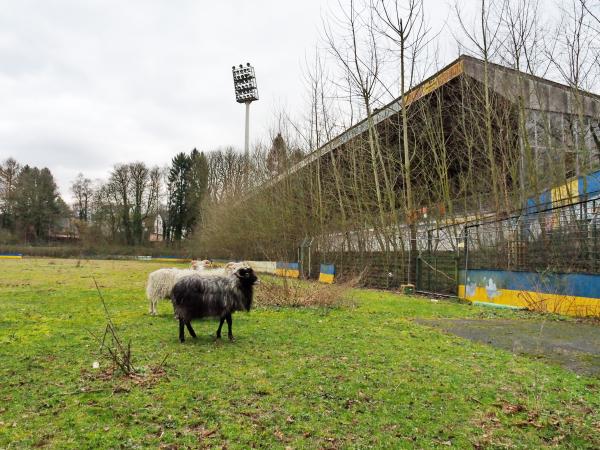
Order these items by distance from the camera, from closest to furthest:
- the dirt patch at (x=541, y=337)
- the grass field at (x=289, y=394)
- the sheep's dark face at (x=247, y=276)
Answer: the grass field at (x=289, y=394) → the dirt patch at (x=541, y=337) → the sheep's dark face at (x=247, y=276)

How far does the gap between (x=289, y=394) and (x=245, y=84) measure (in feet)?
Result: 256

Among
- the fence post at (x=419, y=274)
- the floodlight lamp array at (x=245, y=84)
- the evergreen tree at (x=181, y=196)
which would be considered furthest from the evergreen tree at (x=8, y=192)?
the fence post at (x=419, y=274)

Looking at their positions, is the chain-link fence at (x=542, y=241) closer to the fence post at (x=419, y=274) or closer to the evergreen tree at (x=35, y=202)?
the fence post at (x=419, y=274)

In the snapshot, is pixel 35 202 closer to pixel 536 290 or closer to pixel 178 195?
pixel 178 195

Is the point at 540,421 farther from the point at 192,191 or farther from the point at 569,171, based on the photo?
the point at 192,191

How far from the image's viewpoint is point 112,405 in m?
4.50

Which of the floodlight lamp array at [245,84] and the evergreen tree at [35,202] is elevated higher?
the floodlight lamp array at [245,84]

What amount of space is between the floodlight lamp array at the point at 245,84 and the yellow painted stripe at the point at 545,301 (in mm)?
69043

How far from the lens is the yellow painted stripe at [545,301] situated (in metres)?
10.5

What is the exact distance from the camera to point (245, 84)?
78250mm

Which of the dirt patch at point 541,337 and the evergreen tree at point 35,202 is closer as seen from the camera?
the dirt patch at point 541,337

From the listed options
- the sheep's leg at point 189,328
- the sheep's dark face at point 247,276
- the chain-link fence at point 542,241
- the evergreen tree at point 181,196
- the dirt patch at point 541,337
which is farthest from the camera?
the evergreen tree at point 181,196

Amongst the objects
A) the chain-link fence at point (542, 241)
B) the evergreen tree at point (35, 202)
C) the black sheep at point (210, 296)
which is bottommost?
the black sheep at point (210, 296)

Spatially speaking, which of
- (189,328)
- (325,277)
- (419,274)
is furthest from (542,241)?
(325,277)
